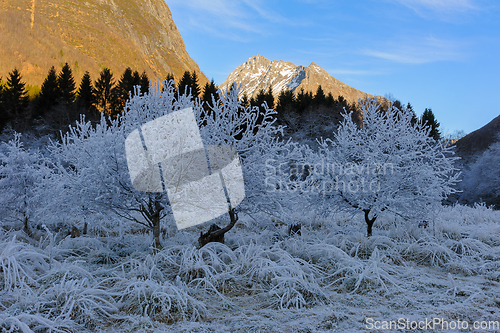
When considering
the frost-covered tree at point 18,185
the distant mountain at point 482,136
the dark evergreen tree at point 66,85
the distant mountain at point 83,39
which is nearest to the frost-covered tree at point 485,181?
the distant mountain at point 482,136

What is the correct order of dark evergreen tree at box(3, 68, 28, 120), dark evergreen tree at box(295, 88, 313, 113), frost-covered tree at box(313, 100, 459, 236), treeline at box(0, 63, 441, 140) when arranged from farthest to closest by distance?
1. dark evergreen tree at box(295, 88, 313, 113)
2. dark evergreen tree at box(3, 68, 28, 120)
3. treeline at box(0, 63, 441, 140)
4. frost-covered tree at box(313, 100, 459, 236)

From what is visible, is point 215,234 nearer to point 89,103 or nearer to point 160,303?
point 160,303

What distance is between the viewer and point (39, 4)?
75.8 meters

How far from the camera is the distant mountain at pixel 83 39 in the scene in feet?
198

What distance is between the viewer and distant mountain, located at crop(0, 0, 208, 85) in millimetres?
60250

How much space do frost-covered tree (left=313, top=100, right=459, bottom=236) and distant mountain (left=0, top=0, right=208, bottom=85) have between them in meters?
57.2

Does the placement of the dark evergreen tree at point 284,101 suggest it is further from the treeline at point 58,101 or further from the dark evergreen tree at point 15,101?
the dark evergreen tree at point 15,101

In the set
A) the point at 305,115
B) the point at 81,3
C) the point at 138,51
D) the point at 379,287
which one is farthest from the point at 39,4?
the point at 379,287

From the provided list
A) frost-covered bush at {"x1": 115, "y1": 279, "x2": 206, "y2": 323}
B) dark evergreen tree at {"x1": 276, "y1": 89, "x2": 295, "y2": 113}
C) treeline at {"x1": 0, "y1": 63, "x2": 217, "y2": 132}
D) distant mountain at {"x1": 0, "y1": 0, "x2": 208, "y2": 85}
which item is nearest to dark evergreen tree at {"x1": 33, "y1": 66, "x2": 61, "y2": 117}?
treeline at {"x1": 0, "y1": 63, "x2": 217, "y2": 132}

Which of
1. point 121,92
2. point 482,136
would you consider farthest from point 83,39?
point 482,136

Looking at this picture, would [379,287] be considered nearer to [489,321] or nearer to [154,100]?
[489,321]

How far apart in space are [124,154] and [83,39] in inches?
3334

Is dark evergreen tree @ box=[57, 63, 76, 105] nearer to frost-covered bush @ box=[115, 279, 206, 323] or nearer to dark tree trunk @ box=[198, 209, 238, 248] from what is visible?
dark tree trunk @ box=[198, 209, 238, 248]

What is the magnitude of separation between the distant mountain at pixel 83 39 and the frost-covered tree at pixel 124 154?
55.2 meters
